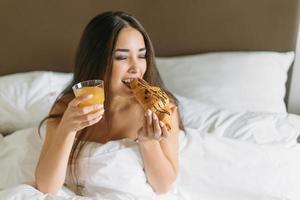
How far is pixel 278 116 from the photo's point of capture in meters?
1.84

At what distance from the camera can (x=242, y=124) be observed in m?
1.77

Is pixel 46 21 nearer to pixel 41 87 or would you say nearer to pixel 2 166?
pixel 41 87

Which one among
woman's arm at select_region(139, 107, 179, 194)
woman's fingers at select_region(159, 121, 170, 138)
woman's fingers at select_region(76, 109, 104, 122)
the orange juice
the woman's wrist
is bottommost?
woman's arm at select_region(139, 107, 179, 194)

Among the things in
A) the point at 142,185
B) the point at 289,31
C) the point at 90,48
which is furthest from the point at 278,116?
the point at 90,48

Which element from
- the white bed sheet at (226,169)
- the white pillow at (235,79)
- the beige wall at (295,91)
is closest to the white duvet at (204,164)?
the white bed sheet at (226,169)

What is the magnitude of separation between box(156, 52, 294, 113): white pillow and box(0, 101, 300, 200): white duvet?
0.51 feet

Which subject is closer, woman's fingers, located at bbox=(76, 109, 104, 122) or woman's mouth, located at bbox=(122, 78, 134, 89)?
woman's fingers, located at bbox=(76, 109, 104, 122)

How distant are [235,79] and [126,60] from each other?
27.0 inches

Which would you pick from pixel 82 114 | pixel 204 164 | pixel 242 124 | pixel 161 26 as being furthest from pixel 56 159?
pixel 161 26

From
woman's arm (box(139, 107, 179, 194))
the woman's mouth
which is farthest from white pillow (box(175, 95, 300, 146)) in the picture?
the woman's mouth

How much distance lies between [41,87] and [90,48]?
0.68 m

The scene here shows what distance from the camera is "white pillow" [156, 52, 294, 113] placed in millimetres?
1954

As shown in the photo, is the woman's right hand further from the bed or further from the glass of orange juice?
the bed

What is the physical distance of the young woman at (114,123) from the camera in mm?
1384
